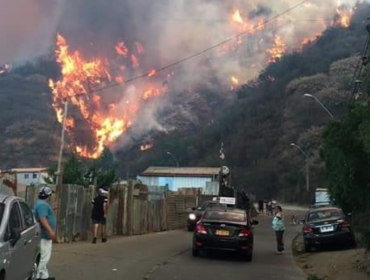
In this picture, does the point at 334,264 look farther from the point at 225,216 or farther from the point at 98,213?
the point at 98,213

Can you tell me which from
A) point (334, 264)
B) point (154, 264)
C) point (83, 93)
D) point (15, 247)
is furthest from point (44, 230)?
point (83, 93)

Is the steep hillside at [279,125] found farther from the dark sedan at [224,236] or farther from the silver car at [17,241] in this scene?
the silver car at [17,241]

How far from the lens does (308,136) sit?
9519cm

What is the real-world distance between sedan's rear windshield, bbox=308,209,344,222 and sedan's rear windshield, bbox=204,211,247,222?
3.85 meters

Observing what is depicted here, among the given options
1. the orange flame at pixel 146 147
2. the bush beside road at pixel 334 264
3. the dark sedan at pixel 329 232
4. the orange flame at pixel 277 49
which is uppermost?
the orange flame at pixel 277 49

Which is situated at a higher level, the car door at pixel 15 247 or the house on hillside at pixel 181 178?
the house on hillside at pixel 181 178

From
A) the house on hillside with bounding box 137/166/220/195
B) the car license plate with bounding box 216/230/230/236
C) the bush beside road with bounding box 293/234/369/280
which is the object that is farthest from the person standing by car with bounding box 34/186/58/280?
the house on hillside with bounding box 137/166/220/195

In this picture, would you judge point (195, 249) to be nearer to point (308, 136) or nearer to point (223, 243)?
point (223, 243)

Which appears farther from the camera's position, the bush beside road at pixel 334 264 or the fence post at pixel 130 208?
the fence post at pixel 130 208

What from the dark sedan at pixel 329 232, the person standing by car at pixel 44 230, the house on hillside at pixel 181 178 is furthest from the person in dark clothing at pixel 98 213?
the house on hillside at pixel 181 178

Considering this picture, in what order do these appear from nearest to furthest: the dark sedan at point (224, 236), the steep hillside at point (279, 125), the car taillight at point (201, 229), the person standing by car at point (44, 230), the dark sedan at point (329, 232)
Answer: the person standing by car at point (44, 230) < the dark sedan at point (224, 236) < the car taillight at point (201, 229) < the dark sedan at point (329, 232) < the steep hillside at point (279, 125)

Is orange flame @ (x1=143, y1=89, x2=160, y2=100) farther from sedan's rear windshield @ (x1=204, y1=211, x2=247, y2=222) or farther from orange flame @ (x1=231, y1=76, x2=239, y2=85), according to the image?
sedan's rear windshield @ (x1=204, y1=211, x2=247, y2=222)

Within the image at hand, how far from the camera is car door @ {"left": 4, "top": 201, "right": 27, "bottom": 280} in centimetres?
686

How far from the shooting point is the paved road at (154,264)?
11.6 meters
